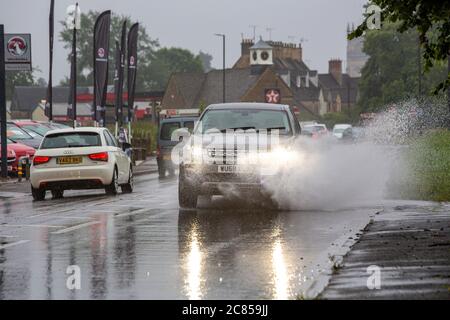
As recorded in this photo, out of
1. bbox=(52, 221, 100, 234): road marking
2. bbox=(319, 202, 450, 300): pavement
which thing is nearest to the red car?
bbox=(52, 221, 100, 234): road marking

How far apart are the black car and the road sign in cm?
1528

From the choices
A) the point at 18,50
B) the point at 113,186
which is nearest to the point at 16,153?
the point at 18,50

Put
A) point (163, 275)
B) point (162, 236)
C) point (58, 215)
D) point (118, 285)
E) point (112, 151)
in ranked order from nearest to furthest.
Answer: point (118, 285)
point (163, 275)
point (162, 236)
point (58, 215)
point (112, 151)

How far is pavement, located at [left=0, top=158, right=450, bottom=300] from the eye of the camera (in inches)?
375

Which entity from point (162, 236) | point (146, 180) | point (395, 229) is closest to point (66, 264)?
point (162, 236)

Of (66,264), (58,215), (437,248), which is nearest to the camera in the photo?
(66,264)

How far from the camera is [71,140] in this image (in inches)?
948

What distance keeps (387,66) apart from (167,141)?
283 feet

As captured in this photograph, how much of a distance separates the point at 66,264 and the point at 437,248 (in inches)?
159

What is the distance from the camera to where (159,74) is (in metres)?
194

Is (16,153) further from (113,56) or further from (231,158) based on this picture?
(113,56)

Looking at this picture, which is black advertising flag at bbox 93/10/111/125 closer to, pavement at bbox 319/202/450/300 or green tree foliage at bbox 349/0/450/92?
pavement at bbox 319/202/450/300

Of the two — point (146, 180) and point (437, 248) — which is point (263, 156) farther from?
point (146, 180)

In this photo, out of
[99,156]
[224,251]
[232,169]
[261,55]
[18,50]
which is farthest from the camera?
[261,55]
